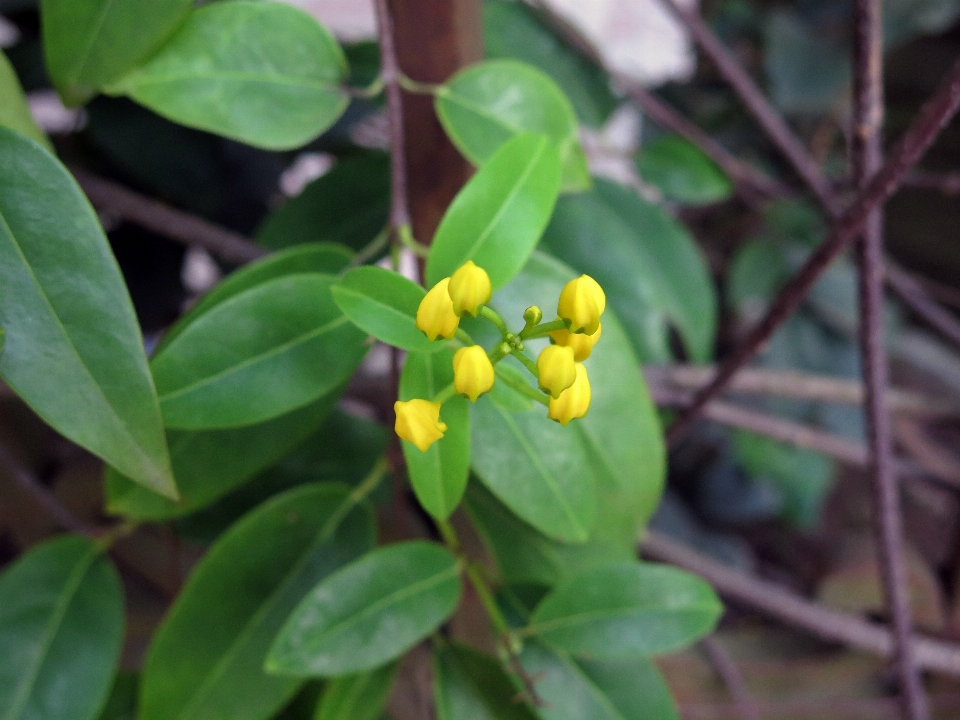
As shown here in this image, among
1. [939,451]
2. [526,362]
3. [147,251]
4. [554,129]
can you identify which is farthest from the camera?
[939,451]

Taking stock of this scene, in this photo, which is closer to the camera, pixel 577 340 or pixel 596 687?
pixel 577 340

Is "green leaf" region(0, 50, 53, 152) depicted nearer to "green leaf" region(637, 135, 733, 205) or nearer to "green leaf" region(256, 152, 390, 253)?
"green leaf" region(256, 152, 390, 253)

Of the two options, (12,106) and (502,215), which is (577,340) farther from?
(12,106)

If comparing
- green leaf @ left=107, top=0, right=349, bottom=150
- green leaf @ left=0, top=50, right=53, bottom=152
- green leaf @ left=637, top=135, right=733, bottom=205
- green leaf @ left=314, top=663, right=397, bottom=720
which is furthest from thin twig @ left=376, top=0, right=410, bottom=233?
green leaf @ left=637, top=135, right=733, bottom=205

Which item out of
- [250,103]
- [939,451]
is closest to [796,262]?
[939,451]

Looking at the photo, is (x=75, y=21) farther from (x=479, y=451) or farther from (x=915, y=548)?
(x=915, y=548)

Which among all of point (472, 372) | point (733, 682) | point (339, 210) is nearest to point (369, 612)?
point (472, 372)
